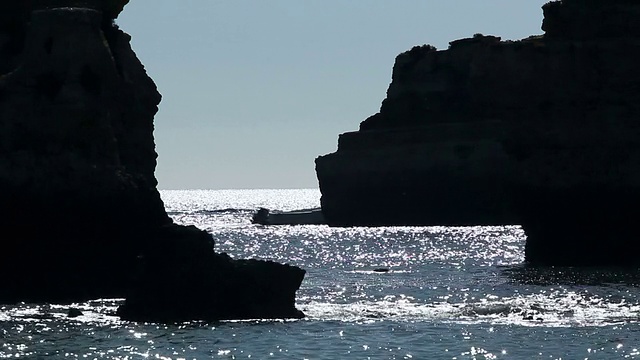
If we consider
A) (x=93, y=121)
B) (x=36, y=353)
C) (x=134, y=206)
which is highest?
(x=93, y=121)

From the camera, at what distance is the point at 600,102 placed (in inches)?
2923

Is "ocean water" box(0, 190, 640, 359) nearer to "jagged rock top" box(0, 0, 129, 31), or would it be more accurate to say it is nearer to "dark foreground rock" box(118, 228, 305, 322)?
"dark foreground rock" box(118, 228, 305, 322)

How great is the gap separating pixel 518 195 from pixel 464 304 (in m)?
23.4

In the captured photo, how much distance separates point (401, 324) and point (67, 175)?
15.0 metres

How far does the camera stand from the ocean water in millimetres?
40156

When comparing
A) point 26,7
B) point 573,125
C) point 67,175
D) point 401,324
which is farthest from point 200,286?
point 573,125

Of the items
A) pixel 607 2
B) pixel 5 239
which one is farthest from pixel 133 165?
pixel 607 2

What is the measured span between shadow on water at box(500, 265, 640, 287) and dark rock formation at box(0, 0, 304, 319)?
20.2 m

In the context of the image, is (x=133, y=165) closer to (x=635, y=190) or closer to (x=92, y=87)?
(x=92, y=87)

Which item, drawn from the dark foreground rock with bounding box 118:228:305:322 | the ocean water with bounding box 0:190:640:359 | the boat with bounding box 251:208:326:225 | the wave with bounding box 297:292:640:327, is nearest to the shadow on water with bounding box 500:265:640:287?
the ocean water with bounding box 0:190:640:359

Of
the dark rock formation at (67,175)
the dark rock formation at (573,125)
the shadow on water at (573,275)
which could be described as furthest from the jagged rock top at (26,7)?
the dark rock formation at (573,125)

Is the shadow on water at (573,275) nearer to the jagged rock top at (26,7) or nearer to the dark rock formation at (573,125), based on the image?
the dark rock formation at (573,125)

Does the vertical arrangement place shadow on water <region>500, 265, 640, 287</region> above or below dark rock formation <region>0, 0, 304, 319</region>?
below

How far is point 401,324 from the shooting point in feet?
155
